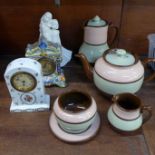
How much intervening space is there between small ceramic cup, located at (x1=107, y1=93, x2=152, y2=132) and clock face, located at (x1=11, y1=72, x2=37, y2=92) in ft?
0.77

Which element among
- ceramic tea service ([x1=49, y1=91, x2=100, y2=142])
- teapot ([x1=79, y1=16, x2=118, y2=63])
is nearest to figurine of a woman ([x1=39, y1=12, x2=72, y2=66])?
teapot ([x1=79, y1=16, x2=118, y2=63])

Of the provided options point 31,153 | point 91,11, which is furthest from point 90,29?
point 31,153

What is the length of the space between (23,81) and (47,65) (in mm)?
150

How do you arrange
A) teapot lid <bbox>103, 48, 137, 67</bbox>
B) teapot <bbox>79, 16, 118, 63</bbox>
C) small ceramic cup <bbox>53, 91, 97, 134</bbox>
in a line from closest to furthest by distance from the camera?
small ceramic cup <bbox>53, 91, 97, 134</bbox>, teapot lid <bbox>103, 48, 137, 67</bbox>, teapot <bbox>79, 16, 118, 63</bbox>

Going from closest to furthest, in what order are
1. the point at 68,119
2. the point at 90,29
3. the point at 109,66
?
A: the point at 68,119 < the point at 109,66 < the point at 90,29

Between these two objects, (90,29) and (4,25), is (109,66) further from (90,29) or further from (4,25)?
(4,25)

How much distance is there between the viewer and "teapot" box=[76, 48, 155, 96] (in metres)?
0.66

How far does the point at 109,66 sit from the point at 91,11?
0.28 meters

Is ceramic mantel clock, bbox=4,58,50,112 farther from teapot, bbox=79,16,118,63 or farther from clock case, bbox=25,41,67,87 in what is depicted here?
teapot, bbox=79,16,118,63

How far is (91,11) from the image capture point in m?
0.84

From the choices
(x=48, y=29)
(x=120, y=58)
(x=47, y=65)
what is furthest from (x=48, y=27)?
(x=120, y=58)

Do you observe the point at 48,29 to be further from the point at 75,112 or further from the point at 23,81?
the point at 75,112

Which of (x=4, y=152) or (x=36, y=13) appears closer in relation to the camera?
(x=4, y=152)

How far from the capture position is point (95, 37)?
2.62 feet
